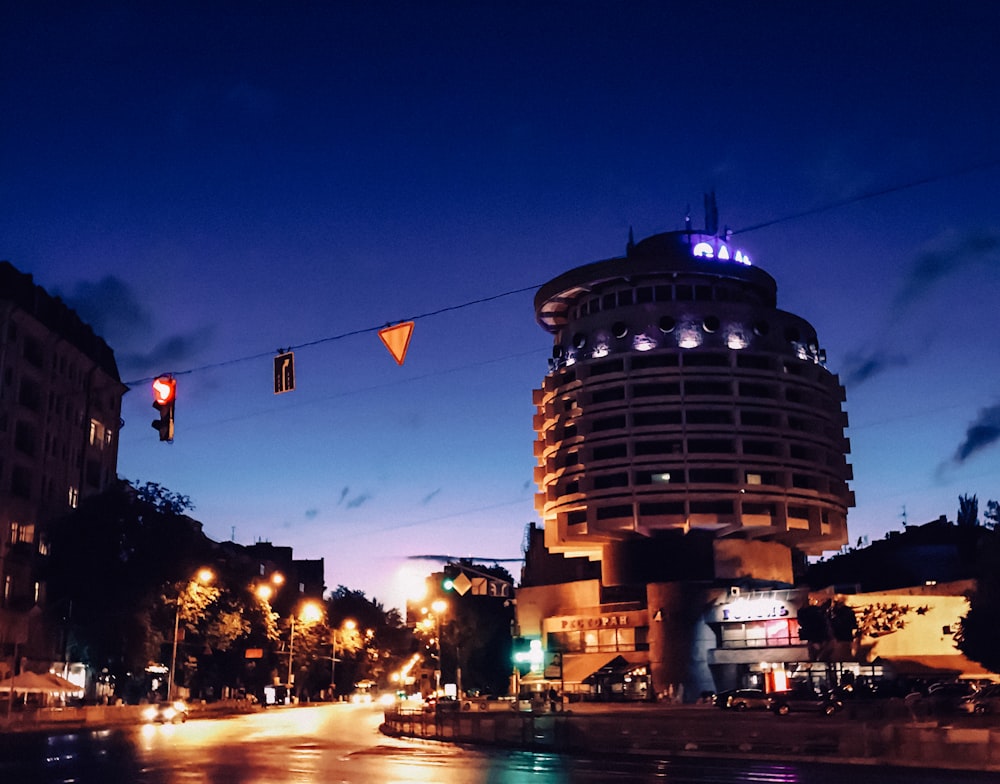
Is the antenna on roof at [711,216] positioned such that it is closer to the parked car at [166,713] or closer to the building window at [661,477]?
the building window at [661,477]

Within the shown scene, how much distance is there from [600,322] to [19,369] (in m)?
63.0

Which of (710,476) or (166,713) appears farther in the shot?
(710,476)

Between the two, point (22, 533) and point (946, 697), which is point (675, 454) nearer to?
point (946, 697)

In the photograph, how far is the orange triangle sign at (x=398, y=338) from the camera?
85.4 ft

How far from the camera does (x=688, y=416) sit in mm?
112250

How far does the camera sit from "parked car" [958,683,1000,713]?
44.2 metres

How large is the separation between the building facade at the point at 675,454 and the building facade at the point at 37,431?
165 feet

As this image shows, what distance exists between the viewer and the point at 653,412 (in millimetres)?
112812

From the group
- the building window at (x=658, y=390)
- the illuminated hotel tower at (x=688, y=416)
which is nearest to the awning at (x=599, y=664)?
the illuminated hotel tower at (x=688, y=416)

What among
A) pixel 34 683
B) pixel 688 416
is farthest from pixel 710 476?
pixel 34 683

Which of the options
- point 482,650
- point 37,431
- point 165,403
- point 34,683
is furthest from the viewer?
point 482,650

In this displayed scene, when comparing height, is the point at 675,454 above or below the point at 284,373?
above

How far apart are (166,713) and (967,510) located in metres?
133

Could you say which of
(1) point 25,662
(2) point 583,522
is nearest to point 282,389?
(1) point 25,662
